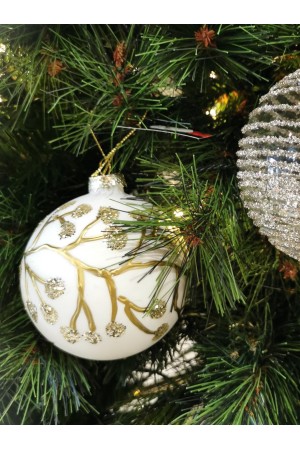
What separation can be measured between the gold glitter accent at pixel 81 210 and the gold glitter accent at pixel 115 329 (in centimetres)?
10

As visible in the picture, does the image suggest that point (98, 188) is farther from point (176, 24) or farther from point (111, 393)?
point (111, 393)

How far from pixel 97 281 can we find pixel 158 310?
0.20 ft

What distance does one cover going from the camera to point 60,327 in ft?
1.64

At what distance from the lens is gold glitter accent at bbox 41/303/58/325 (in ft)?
1.62

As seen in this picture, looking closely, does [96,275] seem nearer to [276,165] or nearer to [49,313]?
[49,313]

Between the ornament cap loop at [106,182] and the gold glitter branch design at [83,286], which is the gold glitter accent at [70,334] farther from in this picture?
the ornament cap loop at [106,182]

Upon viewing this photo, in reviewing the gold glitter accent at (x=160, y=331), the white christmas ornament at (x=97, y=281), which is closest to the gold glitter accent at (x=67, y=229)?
the white christmas ornament at (x=97, y=281)

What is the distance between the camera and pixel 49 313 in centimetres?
50

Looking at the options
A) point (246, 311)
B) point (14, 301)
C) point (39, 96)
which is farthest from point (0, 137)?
point (246, 311)

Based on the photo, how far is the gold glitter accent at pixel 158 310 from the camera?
1.62 feet

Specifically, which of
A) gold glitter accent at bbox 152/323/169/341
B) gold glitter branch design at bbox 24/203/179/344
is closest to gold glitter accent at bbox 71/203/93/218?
gold glitter branch design at bbox 24/203/179/344

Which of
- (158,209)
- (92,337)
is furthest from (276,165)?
(92,337)

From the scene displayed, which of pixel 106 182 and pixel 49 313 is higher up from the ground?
pixel 106 182

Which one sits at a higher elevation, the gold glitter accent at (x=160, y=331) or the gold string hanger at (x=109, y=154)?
the gold string hanger at (x=109, y=154)
